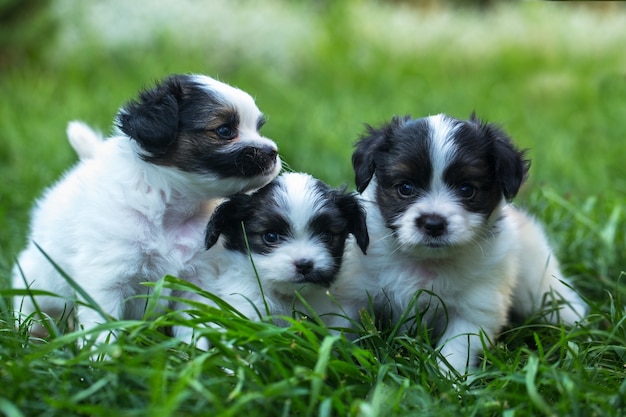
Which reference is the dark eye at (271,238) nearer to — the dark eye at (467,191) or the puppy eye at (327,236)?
the puppy eye at (327,236)

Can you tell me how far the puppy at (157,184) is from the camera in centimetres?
407

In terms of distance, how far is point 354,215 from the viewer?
14.2 feet

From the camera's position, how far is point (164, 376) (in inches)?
120

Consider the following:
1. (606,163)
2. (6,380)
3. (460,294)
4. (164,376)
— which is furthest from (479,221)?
(606,163)

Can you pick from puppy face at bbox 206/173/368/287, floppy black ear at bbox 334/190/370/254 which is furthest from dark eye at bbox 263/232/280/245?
floppy black ear at bbox 334/190/370/254

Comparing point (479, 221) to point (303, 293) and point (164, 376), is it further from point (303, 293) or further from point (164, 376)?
point (164, 376)

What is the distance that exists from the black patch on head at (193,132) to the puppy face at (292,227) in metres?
0.19

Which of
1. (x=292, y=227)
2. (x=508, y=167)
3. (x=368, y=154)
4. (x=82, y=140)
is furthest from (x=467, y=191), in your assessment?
(x=82, y=140)

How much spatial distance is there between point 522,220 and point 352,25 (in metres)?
11.4

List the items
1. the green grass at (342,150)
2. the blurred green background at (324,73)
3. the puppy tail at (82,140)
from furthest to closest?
the blurred green background at (324,73) < the puppy tail at (82,140) < the green grass at (342,150)

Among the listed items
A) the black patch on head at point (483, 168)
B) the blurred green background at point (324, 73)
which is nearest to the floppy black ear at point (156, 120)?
the black patch on head at point (483, 168)

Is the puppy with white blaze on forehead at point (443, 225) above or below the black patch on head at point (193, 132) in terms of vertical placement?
below

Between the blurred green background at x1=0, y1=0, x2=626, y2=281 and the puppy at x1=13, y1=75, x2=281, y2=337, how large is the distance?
7.51ft

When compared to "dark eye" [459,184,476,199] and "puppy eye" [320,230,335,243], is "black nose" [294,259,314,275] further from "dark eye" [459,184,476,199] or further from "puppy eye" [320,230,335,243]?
"dark eye" [459,184,476,199]
